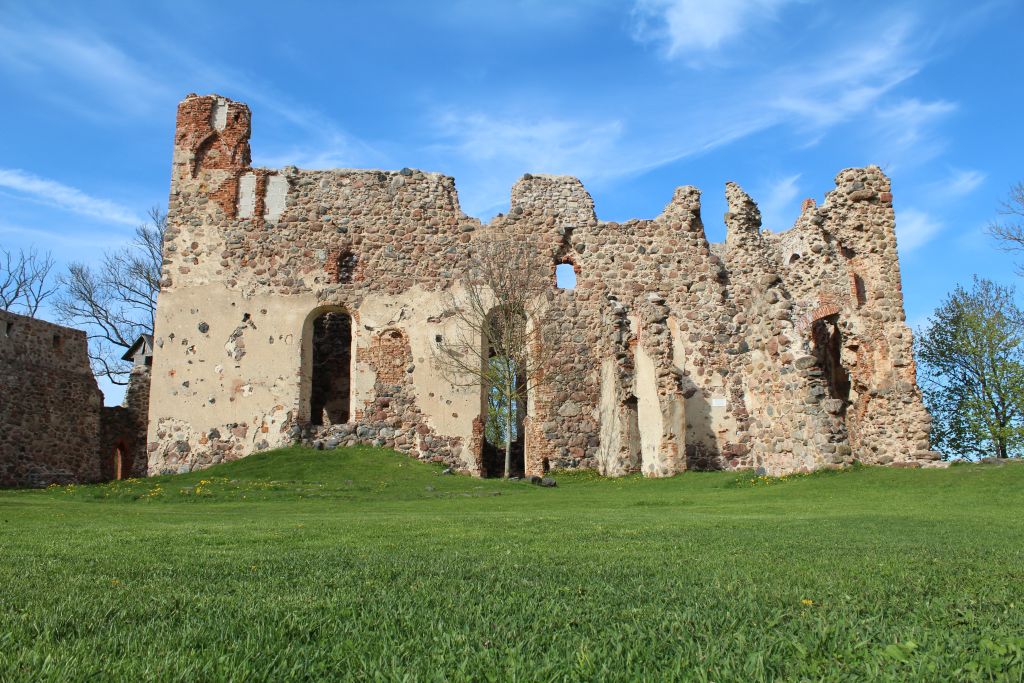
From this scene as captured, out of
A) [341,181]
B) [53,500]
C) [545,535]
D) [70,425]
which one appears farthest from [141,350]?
[545,535]

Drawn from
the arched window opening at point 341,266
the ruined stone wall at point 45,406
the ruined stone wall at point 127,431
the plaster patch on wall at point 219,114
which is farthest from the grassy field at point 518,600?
the ruined stone wall at point 127,431

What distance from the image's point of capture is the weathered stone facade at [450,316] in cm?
1925

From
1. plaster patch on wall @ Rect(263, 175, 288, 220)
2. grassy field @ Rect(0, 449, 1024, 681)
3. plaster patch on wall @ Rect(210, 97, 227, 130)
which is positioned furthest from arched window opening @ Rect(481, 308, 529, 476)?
grassy field @ Rect(0, 449, 1024, 681)

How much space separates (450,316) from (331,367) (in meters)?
4.03

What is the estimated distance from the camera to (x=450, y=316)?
71.2 feet

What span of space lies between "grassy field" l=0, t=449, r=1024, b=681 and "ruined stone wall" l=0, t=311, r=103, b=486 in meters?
13.7

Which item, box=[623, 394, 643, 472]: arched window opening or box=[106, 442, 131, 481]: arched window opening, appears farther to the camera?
box=[106, 442, 131, 481]: arched window opening

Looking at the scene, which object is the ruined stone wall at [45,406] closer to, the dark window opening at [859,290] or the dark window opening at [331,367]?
the dark window opening at [331,367]

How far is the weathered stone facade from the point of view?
1925 cm

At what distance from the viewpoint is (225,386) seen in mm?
21172

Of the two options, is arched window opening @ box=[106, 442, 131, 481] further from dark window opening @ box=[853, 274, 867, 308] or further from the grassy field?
dark window opening @ box=[853, 274, 867, 308]

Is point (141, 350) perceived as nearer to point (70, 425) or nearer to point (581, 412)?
point (70, 425)

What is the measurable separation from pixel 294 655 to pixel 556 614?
1169 mm

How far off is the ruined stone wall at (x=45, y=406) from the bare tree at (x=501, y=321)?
9.81 m
